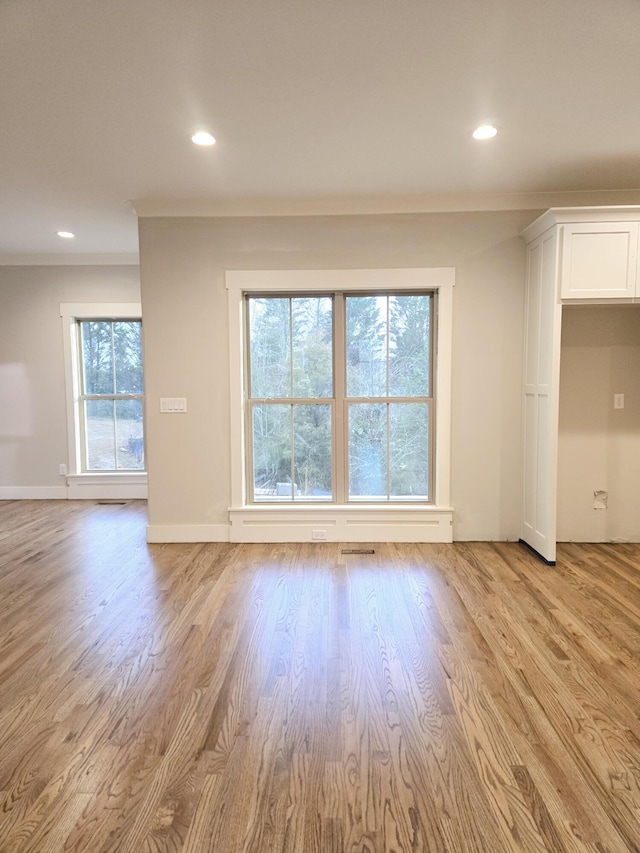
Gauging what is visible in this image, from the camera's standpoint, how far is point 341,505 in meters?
4.06

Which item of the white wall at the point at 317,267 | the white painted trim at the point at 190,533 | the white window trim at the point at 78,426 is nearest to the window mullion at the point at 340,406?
the white wall at the point at 317,267

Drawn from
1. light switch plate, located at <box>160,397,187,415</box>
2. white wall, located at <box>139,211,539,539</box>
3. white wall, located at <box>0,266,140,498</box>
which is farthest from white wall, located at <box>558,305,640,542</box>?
white wall, located at <box>0,266,140,498</box>

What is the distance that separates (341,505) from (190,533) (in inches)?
51.5

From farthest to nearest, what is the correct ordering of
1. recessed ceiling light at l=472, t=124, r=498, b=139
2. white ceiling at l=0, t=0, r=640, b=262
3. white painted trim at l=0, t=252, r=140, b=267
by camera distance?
white painted trim at l=0, t=252, r=140, b=267
recessed ceiling light at l=472, t=124, r=498, b=139
white ceiling at l=0, t=0, r=640, b=262

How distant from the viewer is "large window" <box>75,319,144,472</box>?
18.7ft

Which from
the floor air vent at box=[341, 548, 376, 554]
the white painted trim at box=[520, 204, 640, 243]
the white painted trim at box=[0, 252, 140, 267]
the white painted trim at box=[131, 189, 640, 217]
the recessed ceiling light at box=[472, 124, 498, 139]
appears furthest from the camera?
the white painted trim at box=[0, 252, 140, 267]

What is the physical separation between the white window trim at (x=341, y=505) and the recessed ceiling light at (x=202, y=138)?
115cm

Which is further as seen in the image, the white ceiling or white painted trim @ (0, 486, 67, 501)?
white painted trim @ (0, 486, 67, 501)

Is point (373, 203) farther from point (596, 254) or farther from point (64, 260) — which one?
point (64, 260)

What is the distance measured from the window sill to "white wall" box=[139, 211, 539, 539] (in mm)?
173

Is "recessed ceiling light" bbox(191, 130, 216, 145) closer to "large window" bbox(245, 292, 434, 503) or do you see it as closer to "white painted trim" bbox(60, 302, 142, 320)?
"large window" bbox(245, 292, 434, 503)

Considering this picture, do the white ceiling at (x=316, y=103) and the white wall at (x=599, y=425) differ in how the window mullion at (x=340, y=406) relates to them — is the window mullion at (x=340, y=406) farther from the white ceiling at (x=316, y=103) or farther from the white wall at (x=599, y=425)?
the white wall at (x=599, y=425)

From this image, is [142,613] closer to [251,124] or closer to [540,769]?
[540,769]

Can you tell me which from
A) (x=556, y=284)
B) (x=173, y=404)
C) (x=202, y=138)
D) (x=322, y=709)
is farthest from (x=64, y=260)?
(x=322, y=709)
